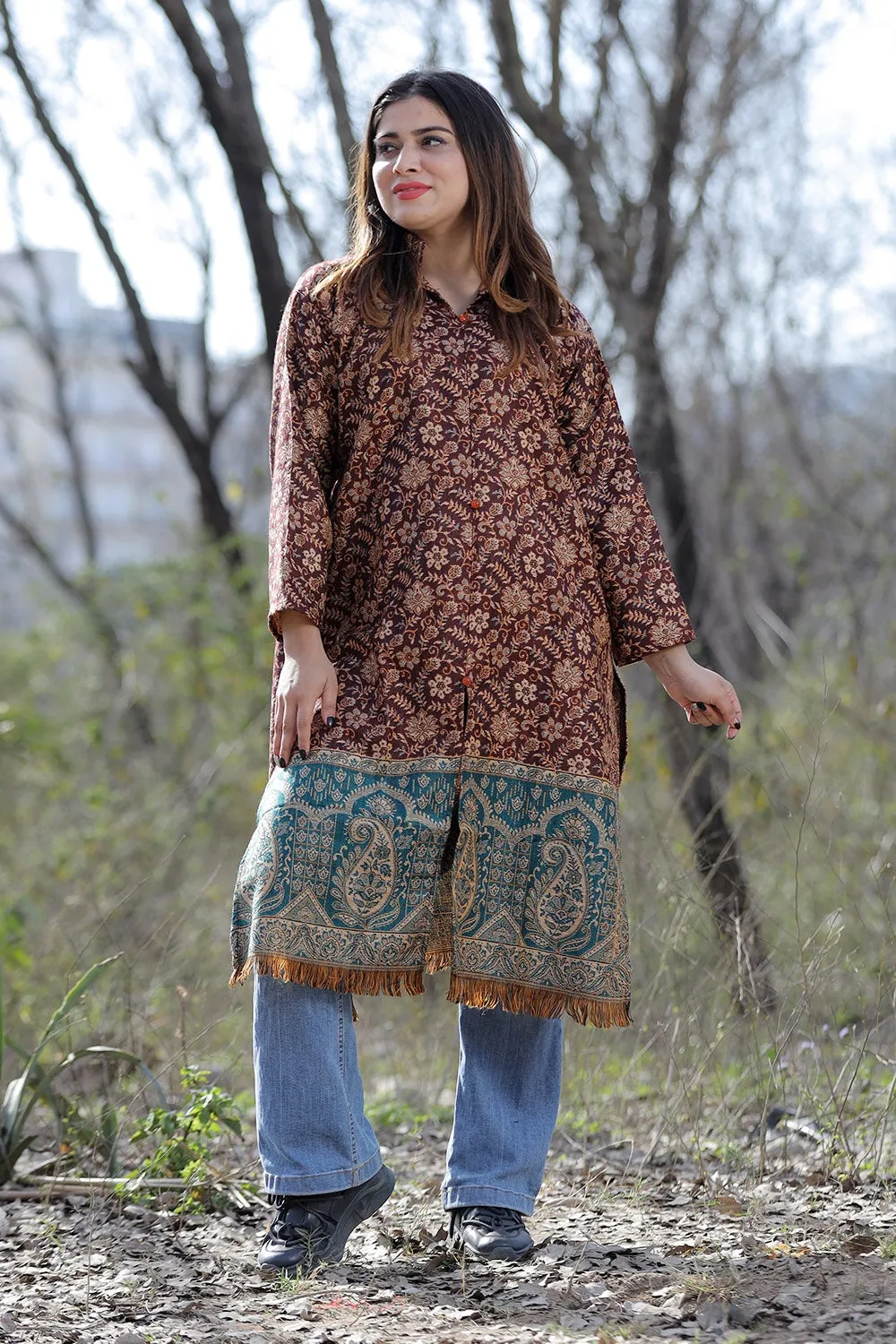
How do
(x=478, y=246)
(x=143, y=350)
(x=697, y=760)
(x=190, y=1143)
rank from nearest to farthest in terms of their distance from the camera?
(x=478, y=246), (x=190, y=1143), (x=697, y=760), (x=143, y=350)

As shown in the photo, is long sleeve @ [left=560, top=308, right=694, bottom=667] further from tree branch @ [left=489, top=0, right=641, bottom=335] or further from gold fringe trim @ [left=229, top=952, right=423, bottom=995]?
tree branch @ [left=489, top=0, right=641, bottom=335]

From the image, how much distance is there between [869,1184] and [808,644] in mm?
6526

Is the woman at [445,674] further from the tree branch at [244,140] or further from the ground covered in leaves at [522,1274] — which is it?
the tree branch at [244,140]

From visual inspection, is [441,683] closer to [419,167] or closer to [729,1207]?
[419,167]

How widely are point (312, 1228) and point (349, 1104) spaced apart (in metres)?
0.22

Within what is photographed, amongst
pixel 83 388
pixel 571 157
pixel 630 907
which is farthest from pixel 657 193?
pixel 83 388

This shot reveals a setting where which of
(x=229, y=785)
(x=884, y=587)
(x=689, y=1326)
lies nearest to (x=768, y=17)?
(x=884, y=587)

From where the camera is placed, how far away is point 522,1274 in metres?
2.69

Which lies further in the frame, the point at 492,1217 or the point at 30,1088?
the point at 30,1088

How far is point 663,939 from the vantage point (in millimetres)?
3557

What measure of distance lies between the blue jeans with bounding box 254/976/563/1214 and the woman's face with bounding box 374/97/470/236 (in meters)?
1.41

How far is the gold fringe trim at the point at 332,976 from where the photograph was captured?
2617 mm

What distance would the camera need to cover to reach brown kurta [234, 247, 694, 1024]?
267 centimetres

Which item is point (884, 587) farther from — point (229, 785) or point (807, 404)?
point (807, 404)
